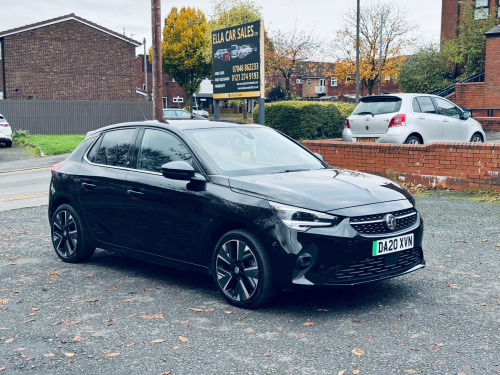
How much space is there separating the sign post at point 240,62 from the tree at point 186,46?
156ft

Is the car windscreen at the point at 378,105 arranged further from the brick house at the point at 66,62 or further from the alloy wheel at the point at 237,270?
the brick house at the point at 66,62

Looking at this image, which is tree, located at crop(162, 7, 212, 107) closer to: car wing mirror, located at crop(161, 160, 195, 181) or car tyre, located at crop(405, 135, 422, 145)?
car tyre, located at crop(405, 135, 422, 145)

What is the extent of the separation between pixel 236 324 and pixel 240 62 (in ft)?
41.5

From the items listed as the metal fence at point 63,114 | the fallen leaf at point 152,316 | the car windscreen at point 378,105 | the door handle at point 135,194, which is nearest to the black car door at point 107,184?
the door handle at point 135,194

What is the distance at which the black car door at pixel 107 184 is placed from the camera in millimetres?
6324

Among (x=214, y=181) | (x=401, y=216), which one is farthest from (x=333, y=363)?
(x=214, y=181)

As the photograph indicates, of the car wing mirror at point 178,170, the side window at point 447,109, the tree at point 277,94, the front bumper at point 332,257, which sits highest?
the tree at point 277,94

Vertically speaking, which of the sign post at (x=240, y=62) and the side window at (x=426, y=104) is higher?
the sign post at (x=240, y=62)

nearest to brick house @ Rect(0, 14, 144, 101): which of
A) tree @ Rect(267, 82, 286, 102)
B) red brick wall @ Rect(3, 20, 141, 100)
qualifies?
red brick wall @ Rect(3, 20, 141, 100)

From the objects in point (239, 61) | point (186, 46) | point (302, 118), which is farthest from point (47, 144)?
point (186, 46)

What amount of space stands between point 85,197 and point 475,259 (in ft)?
13.7

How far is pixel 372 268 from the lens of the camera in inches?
198

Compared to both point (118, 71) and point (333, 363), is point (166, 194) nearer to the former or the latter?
point (333, 363)

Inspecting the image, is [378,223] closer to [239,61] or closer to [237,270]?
[237,270]
